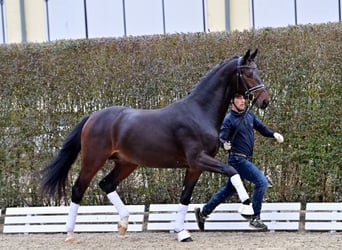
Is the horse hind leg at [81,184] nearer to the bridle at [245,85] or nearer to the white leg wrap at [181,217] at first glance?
the white leg wrap at [181,217]

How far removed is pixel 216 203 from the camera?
23.1 ft

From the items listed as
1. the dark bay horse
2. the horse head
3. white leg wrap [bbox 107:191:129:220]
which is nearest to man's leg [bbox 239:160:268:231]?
the dark bay horse

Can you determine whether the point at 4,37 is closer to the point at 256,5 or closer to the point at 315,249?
the point at 256,5

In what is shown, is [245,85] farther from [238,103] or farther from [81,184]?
[81,184]

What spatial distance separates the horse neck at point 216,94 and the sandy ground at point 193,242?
1.40m

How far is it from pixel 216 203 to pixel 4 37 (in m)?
12.0

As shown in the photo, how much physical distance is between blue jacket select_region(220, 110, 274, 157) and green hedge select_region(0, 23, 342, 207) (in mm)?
972

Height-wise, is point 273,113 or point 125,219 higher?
point 273,113

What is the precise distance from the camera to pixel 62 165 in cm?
709

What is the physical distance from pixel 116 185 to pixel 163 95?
168 cm

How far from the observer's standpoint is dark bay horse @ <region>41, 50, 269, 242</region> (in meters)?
6.34

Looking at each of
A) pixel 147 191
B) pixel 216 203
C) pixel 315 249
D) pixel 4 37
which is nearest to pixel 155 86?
pixel 147 191

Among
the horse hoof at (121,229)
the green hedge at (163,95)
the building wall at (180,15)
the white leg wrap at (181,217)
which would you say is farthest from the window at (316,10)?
the horse hoof at (121,229)

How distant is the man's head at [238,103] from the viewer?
262 inches
